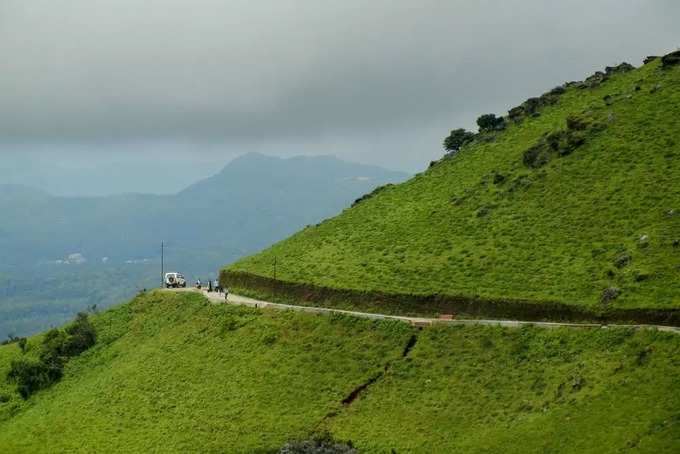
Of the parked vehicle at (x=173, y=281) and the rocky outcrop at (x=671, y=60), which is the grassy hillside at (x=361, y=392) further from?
the rocky outcrop at (x=671, y=60)

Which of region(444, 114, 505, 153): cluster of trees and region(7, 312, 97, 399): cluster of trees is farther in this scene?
region(444, 114, 505, 153): cluster of trees

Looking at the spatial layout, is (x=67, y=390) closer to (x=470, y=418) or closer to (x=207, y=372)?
(x=207, y=372)

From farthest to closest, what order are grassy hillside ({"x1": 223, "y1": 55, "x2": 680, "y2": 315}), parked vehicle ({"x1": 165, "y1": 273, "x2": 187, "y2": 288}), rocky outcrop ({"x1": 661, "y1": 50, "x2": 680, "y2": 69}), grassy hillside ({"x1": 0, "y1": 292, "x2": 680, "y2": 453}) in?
parked vehicle ({"x1": 165, "y1": 273, "x2": 187, "y2": 288})
rocky outcrop ({"x1": 661, "y1": 50, "x2": 680, "y2": 69})
grassy hillside ({"x1": 223, "y1": 55, "x2": 680, "y2": 315})
grassy hillside ({"x1": 0, "y1": 292, "x2": 680, "y2": 453})

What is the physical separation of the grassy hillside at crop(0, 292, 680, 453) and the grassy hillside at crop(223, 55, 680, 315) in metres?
5.15

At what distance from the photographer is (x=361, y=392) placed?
193ft

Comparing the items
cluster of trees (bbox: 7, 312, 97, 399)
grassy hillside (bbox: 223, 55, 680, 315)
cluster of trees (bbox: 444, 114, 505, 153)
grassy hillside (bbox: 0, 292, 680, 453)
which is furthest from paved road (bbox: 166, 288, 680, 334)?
cluster of trees (bbox: 444, 114, 505, 153)

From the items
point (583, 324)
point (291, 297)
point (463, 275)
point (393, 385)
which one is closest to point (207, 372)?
point (291, 297)

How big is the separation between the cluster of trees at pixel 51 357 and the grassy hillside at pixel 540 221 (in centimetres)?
1591

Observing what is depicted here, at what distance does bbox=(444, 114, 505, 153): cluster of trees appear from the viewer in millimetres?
113438

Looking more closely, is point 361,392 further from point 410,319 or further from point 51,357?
point 51,357

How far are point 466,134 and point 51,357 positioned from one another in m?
60.5

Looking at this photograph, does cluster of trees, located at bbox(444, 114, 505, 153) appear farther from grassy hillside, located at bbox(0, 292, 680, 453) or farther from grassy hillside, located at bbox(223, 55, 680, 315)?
grassy hillside, located at bbox(0, 292, 680, 453)

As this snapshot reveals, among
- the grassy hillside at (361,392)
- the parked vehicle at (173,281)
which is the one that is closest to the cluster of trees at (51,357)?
the grassy hillside at (361,392)

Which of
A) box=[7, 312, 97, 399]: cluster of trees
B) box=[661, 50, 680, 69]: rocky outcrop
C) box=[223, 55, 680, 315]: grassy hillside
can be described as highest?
box=[661, 50, 680, 69]: rocky outcrop
